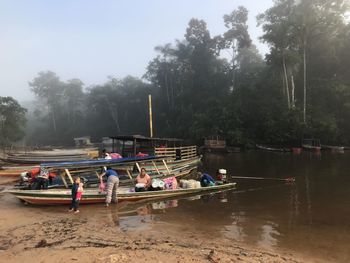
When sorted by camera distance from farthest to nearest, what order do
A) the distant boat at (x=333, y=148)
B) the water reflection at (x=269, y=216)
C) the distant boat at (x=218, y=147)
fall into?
the distant boat at (x=218, y=147)
the distant boat at (x=333, y=148)
the water reflection at (x=269, y=216)

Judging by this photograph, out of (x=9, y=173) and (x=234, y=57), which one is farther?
(x=234, y=57)

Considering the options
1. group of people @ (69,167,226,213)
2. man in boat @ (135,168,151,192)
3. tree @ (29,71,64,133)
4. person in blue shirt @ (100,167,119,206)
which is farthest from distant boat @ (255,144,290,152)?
tree @ (29,71,64,133)

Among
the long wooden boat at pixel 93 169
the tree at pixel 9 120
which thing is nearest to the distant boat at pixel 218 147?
the long wooden boat at pixel 93 169

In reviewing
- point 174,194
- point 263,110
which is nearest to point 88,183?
point 174,194

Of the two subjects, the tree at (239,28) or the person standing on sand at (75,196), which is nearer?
the person standing on sand at (75,196)

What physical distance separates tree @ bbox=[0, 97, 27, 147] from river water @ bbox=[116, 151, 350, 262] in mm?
45328

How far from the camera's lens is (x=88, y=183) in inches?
640

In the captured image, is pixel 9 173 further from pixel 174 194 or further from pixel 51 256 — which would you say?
pixel 51 256

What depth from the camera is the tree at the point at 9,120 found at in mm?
53875

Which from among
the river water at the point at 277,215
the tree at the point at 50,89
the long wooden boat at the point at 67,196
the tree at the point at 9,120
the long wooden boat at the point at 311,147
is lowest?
the river water at the point at 277,215

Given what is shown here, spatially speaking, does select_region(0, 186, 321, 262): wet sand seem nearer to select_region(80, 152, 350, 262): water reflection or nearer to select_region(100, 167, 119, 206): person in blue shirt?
select_region(80, 152, 350, 262): water reflection

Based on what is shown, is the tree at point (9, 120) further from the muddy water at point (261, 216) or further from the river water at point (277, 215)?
the river water at point (277, 215)

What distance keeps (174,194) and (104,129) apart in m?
73.6

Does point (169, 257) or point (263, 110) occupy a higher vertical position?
point (263, 110)
